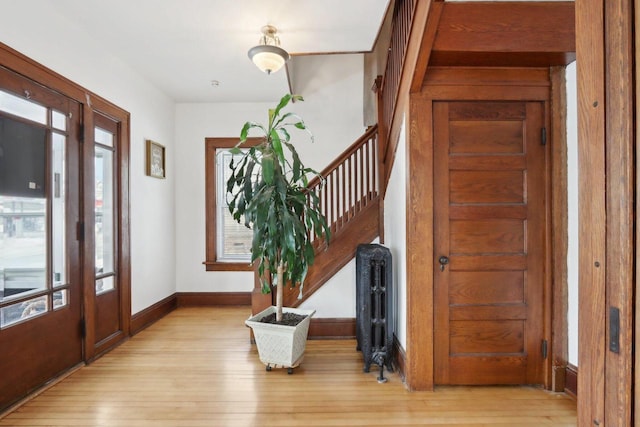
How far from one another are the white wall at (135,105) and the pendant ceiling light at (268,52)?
4.61 ft

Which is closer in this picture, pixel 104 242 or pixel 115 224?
pixel 104 242

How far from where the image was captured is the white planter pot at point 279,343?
2674 mm

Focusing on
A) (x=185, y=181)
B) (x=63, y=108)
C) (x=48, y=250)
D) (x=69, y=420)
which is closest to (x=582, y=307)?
(x=69, y=420)

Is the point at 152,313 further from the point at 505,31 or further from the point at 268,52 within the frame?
the point at 505,31

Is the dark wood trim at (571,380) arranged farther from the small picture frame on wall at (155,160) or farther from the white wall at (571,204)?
the small picture frame on wall at (155,160)

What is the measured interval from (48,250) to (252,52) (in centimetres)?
214

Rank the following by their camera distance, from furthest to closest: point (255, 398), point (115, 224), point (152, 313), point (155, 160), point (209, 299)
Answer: point (209, 299), point (155, 160), point (152, 313), point (115, 224), point (255, 398)

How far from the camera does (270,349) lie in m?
2.72

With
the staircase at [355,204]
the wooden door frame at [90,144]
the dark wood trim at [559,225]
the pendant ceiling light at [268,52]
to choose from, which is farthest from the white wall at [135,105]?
the dark wood trim at [559,225]

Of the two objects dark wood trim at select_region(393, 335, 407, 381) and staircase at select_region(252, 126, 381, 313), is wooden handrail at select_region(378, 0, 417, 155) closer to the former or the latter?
staircase at select_region(252, 126, 381, 313)

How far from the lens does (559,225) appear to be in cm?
242

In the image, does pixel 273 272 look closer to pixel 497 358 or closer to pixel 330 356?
pixel 330 356

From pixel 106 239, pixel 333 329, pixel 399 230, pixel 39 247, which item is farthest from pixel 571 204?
pixel 106 239

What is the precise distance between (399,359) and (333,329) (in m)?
0.85
